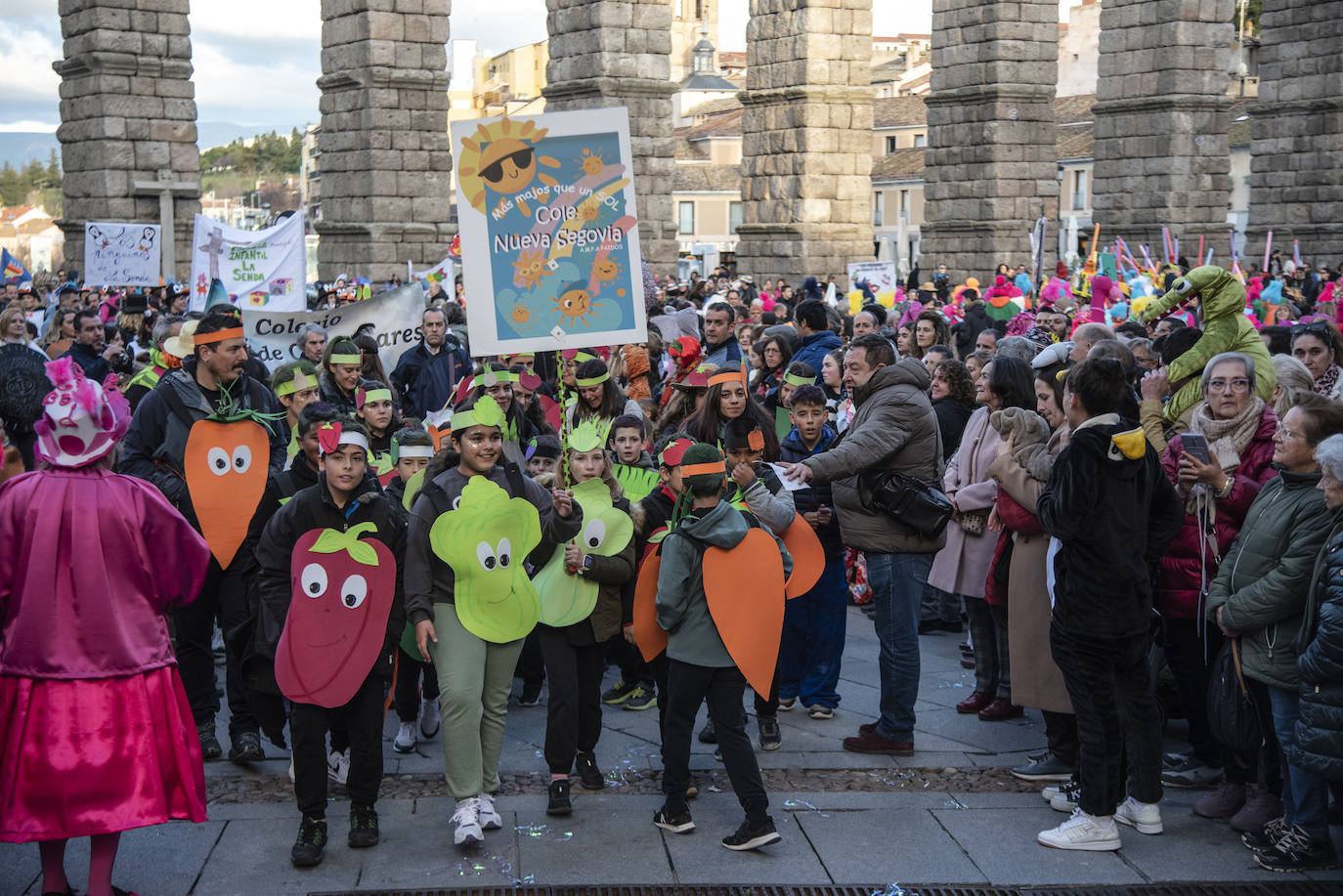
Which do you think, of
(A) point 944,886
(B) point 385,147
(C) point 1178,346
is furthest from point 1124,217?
(A) point 944,886

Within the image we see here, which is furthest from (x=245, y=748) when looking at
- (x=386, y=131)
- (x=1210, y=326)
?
(x=386, y=131)

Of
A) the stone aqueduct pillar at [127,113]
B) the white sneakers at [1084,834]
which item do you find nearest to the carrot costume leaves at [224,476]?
the white sneakers at [1084,834]

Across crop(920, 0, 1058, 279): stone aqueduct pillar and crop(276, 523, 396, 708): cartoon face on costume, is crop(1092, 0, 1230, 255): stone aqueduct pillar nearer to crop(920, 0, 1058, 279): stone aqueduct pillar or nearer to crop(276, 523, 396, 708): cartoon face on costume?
crop(920, 0, 1058, 279): stone aqueduct pillar

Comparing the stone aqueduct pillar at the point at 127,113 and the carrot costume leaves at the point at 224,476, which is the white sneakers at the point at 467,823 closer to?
the carrot costume leaves at the point at 224,476

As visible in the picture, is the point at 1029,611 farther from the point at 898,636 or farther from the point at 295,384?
the point at 295,384

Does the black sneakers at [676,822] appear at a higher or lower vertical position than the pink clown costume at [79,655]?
lower

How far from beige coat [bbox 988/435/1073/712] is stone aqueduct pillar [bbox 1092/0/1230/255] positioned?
51.0ft

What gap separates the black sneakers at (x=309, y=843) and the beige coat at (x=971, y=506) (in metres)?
3.60

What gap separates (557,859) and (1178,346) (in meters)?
4.09

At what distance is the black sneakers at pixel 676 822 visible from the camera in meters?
5.67

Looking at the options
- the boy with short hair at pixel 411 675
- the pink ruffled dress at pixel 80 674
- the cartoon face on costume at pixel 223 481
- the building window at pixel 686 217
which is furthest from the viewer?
the building window at pixel 686 217

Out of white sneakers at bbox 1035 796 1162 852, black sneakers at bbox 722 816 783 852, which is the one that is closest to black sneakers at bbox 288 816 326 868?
black sneakers at bbox 722 816 783 852

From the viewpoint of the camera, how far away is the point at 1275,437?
5.50m

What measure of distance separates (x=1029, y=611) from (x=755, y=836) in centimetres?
180
